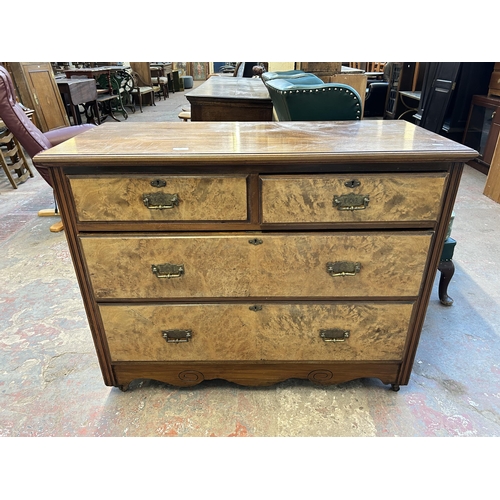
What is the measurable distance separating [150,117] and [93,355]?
6.46 metres

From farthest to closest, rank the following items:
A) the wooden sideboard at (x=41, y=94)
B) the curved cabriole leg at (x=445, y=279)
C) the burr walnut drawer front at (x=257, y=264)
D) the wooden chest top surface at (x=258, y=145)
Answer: the wooden sideboard at (x=41, y=94), the curved cabriole leg at (x=445, y=279), the burr walnut drawer front at (x=257, y=264), the wooden chest top surface at (x=258, y=145)

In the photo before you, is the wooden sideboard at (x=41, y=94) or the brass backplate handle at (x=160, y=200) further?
the wooden sideboard at (x=41, y=94)

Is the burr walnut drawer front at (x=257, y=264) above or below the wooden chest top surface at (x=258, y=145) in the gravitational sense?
below

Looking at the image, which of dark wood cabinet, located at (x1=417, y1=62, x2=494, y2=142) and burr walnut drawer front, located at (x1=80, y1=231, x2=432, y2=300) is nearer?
burr walnut drawer front, located at (x1=80, y1=231, x2=432, y2=300)

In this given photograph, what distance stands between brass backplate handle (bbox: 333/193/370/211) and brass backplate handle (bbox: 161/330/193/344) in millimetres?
715

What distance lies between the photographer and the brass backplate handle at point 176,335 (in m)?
1.37

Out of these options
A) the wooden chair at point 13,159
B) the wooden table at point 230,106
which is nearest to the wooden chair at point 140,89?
the wooden chair at point 13,159

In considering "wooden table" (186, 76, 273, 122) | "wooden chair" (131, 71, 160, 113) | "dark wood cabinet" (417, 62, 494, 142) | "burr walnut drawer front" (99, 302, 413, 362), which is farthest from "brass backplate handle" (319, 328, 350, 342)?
"wooden chair" (131, 71, 160, 113)

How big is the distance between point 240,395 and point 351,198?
0.92m

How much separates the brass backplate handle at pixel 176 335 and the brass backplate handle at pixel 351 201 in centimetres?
72

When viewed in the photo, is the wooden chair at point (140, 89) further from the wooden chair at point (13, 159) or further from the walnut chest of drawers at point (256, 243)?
the walnut chest of drawers at point (256, 243)

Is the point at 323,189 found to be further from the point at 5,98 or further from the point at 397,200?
the point at 5,98

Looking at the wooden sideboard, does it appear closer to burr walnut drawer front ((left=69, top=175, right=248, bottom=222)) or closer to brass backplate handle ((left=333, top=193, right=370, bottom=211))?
burr walnut drawer front ((left=69, top=175, right=248, bottom=222))

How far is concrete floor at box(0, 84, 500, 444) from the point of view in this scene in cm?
136
